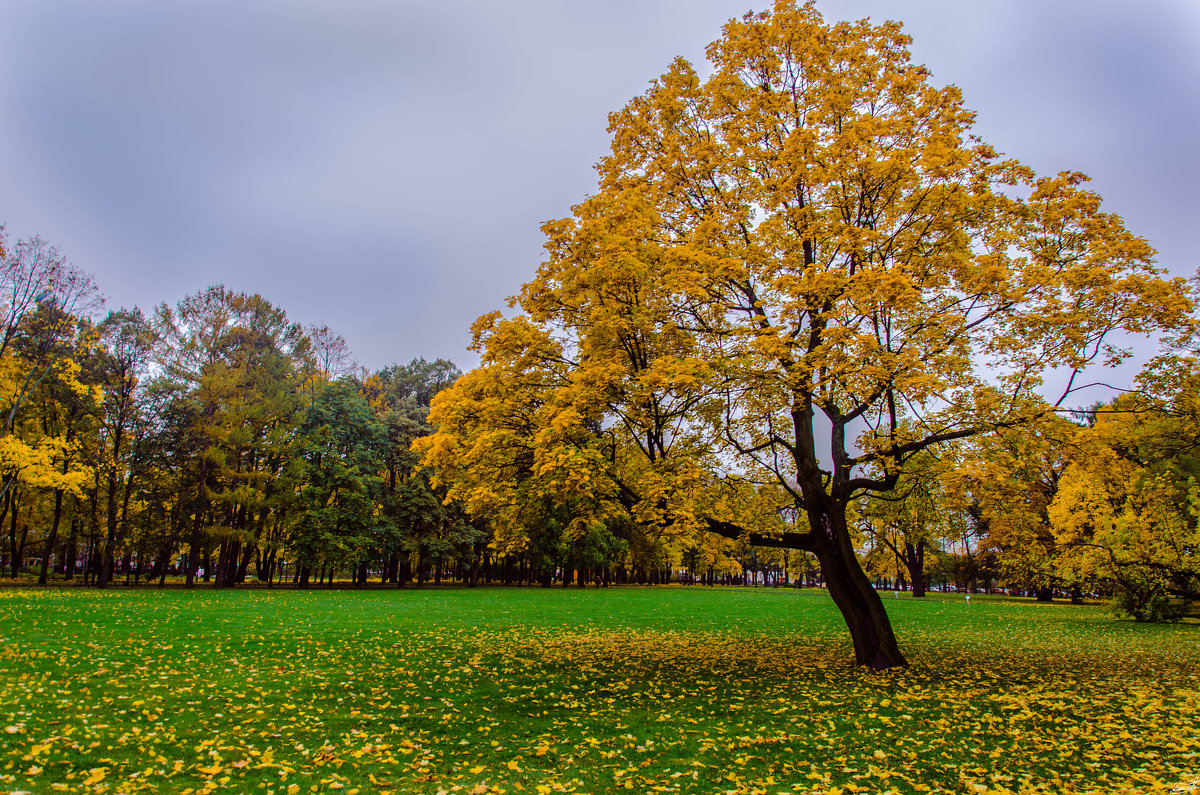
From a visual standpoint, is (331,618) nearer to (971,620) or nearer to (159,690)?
(159,690)

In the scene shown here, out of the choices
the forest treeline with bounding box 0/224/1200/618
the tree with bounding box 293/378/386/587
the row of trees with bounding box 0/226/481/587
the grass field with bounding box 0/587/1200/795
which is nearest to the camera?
the grass field with bounding box 0/587/1200/795

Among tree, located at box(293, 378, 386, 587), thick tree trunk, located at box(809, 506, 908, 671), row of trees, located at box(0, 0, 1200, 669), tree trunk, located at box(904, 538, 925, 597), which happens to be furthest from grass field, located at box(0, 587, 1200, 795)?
tree trunk, located at box(904, 538, 925, 597)

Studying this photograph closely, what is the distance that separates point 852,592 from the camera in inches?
496

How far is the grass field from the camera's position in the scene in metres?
5.86

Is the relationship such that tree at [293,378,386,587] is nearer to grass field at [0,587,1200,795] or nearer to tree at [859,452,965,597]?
grass field at [0,587,1200,795]

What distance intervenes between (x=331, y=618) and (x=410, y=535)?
24.3 m

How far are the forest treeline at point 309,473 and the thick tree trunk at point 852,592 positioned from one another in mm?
1342

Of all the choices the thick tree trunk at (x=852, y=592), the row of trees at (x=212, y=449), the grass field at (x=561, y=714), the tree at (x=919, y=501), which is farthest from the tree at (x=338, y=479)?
the thick tree trunk at (x=852, y=592)

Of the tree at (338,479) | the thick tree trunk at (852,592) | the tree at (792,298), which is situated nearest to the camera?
the tree at (792,298)

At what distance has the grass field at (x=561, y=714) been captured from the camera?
5.86 meters

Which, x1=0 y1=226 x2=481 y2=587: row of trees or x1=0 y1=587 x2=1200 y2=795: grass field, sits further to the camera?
x1=0 y1=226 x2=481 y2=587: row of trees

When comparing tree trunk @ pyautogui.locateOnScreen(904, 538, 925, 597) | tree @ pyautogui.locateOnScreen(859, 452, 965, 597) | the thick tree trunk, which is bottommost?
tree trunk @ pyautogui.locateOnScreen(904, 538, 925, 597)

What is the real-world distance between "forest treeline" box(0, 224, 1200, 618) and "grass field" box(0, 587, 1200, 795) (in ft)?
9.80

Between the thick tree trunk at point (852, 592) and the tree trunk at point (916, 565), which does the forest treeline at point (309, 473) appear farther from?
the thick tree trunk at point (852, 592)
